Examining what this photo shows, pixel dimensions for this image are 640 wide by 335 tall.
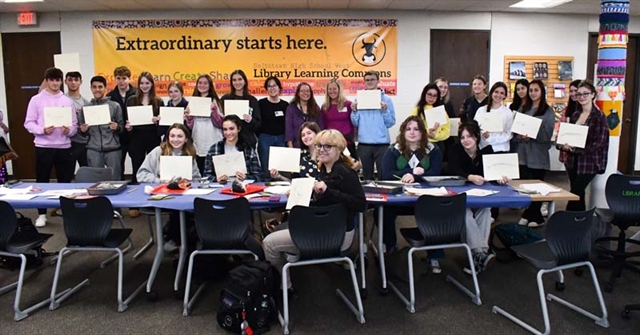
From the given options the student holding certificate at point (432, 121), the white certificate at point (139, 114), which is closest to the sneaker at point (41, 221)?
the white certificate at point (139, 114)

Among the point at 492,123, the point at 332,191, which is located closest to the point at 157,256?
the point at 332,191

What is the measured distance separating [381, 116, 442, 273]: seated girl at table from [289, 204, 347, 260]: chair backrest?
112cm

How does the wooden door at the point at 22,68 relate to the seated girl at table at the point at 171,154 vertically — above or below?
above

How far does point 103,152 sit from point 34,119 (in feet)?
2.36

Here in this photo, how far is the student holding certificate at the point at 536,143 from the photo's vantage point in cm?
489

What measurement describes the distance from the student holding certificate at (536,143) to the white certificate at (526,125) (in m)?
0.23

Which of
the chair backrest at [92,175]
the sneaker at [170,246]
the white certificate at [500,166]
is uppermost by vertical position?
the white certificate at [500,166]

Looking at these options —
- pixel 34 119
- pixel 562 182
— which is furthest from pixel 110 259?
pixel 562 182

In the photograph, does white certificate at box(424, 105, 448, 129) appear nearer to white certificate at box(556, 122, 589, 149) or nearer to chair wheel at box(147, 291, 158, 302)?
white certificate at box(556, 122, 589, 149)

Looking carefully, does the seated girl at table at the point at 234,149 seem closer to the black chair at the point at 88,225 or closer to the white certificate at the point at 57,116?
the black chair at the point at 88,225

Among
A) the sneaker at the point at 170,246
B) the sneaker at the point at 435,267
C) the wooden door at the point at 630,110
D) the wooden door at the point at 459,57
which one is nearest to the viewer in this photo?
the sneaker at the point at 435,267

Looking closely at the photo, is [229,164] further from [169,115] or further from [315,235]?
[315,235]

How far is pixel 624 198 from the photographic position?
3496 millimetres

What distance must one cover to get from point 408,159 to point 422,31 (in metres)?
3.98
